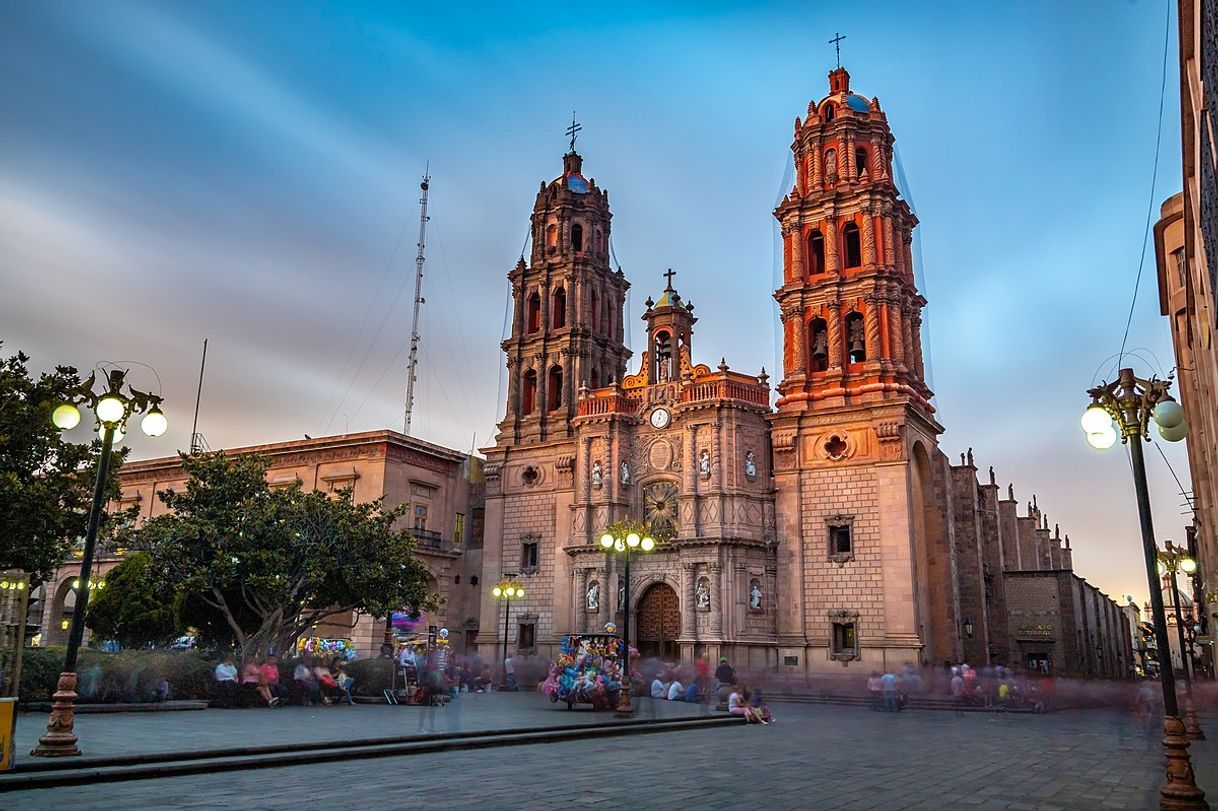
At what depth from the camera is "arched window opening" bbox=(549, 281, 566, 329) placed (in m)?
50.7

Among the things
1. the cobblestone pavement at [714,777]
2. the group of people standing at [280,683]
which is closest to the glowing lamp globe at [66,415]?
the cobblestone pavement at [714,777]

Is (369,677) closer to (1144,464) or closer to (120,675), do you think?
(120,675)

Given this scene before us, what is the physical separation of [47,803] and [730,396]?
3408 cm

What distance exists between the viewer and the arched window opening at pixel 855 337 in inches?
1682

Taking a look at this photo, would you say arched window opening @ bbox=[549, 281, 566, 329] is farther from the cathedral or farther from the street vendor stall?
the street vendor stall

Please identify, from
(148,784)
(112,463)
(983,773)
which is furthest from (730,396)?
(148,784)

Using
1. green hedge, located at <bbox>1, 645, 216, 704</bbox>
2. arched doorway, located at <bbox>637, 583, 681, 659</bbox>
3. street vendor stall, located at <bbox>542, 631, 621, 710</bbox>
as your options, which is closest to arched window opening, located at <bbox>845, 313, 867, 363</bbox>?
arched doorway, located at <bbox>637, 583, 681, 659</bbox>

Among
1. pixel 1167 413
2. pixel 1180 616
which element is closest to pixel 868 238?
pixel 1180 616

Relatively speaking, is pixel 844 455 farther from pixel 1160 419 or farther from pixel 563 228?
pixel 1160 419

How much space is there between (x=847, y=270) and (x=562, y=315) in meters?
15.5

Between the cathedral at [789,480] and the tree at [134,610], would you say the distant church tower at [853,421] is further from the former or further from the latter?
the tree at [134,610]

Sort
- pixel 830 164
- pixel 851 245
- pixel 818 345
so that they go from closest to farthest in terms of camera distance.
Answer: pixel 818 345
pixel 851 245
pixel 830 164

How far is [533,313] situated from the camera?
171 feet

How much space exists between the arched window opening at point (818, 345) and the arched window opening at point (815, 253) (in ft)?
8.63
